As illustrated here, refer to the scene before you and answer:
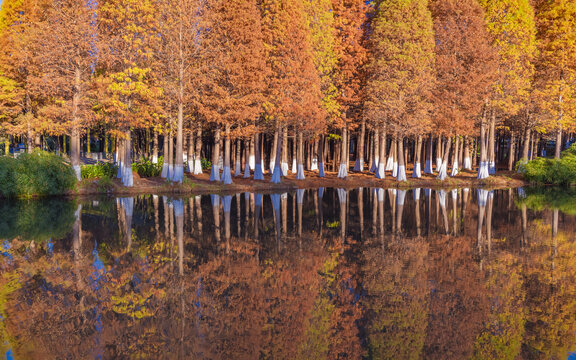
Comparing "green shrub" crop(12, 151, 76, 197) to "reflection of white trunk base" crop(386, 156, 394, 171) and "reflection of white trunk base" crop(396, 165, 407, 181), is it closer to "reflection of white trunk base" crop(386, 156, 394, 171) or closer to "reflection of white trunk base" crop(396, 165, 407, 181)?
"reflection of white trunk base" crop(396, 165, 407, 181)

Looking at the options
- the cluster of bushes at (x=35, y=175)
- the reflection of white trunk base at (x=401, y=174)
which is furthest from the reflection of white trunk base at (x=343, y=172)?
the cluster of bushes at (x=35, y=175)

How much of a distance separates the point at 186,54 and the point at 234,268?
2316cm

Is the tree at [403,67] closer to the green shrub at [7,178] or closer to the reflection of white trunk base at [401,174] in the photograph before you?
the reflection of white trunk base at [401,174]

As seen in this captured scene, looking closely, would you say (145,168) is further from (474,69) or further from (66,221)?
(474,69)

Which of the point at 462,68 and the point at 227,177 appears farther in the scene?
the point at 462,68

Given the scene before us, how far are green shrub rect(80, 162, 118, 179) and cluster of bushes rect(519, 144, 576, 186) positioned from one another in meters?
33.4

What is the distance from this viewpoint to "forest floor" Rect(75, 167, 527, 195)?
1151 inches

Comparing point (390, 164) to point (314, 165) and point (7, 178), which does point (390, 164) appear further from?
point (7, 178)

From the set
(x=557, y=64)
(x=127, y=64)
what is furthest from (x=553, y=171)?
(x=127, y=64)

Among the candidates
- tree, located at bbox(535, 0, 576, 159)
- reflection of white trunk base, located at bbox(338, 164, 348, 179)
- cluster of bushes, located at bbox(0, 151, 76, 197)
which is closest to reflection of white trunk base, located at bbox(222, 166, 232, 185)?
cluster of bushes, located at bbox(0, 151, 76, 197)

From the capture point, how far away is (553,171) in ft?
128

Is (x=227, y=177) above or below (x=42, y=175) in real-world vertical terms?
below

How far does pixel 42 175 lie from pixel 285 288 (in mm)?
22601

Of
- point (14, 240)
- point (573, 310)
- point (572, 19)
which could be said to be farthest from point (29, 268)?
point (572, 19)
